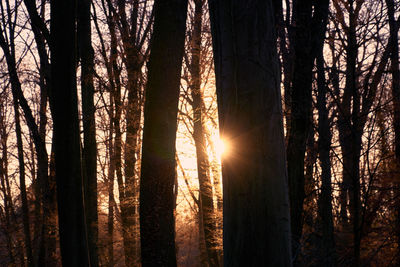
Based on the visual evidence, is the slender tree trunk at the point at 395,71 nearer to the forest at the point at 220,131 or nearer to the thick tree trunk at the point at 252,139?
the forest at the point at 220,131

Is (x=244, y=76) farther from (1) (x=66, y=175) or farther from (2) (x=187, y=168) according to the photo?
(2) (x=187, y=168)

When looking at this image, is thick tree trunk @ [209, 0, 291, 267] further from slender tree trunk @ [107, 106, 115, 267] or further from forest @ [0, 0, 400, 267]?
slender tree trunk @ [107, 106, 115, 267]

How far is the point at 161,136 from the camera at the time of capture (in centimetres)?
495

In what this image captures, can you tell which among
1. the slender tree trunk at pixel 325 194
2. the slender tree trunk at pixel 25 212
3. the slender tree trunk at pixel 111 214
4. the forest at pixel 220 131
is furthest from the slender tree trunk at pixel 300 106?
the slender tree trunk at pixel 25 212

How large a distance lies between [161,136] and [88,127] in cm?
513

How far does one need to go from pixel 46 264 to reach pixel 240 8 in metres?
10.7

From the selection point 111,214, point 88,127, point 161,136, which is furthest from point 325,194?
point 111,214

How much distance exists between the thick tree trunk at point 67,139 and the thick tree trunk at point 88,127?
11.7 feet

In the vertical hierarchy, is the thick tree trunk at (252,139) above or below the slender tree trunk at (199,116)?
below

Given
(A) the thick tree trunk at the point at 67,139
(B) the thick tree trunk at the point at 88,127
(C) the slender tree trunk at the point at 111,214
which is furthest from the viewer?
(C) the slender tree trunk at the point at 111,214

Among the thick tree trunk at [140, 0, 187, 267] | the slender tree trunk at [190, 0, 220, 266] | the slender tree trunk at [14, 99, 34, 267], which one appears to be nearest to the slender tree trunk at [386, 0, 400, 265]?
the slender tree trunk at [190, 0, 220, 266]

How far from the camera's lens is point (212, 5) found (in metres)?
1.98

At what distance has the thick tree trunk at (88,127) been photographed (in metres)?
9.16

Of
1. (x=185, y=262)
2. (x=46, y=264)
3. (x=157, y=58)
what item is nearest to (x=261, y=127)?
(x=157, y=58)
